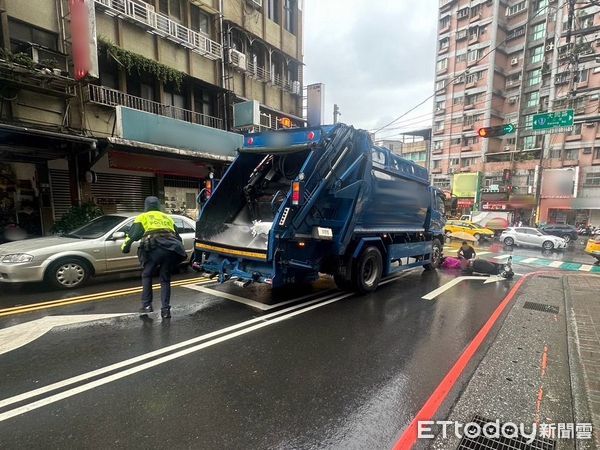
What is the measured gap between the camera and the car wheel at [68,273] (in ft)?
20.3

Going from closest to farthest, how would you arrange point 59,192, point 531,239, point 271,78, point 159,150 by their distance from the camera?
1. point 59,192
2. point 159,150
3. point 271,78
4. point 531,239

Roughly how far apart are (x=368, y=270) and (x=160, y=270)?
162 inches

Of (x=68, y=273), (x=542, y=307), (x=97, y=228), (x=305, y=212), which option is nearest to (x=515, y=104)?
(x=542, y=307)

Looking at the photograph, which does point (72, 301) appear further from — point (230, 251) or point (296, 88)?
point (296, 88)

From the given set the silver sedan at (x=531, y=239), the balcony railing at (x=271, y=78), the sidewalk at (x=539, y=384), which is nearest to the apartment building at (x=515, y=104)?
the silver sedan at (x=531, y=239)

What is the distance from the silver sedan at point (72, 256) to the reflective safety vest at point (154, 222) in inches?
80.4

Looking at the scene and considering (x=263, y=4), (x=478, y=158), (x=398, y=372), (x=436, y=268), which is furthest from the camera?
(x=478, y=158)

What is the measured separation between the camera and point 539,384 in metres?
3.44

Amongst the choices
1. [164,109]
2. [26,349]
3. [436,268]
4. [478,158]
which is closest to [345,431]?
[26,349]

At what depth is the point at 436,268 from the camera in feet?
34.2

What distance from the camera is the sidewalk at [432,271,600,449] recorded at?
2.67 m

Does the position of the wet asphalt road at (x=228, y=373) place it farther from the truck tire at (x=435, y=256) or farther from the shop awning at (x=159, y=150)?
the shop awning at (x=159, y=150)

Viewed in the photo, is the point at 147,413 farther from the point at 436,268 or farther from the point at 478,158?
the point at 478,158

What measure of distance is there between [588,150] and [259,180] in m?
43.8
